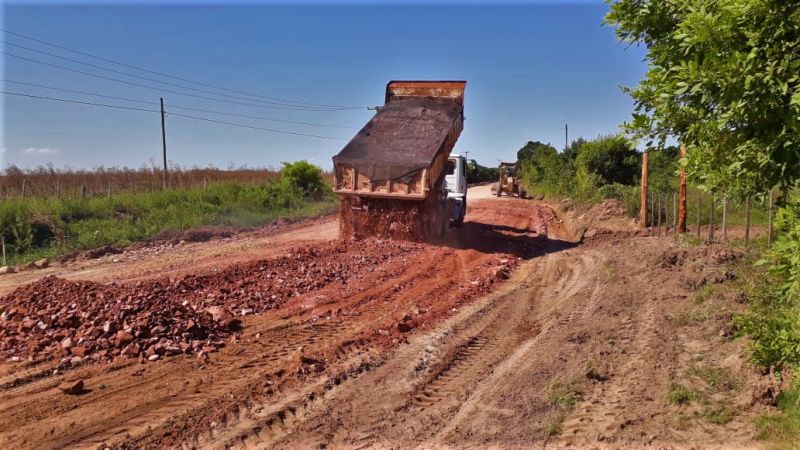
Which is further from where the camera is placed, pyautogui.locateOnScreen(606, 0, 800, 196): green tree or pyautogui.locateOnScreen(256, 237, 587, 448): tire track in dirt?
pyautogui.locateOnScreen(256, 237, 587, 448): tire track in dirt

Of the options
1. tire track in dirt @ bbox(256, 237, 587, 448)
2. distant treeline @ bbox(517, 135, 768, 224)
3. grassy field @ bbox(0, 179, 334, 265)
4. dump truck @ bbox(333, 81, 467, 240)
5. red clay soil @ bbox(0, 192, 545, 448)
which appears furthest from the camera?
distant treeline @ bbox(517, 135, 768, 224)

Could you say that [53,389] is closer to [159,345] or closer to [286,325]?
[159,345]

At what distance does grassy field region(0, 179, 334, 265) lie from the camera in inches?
645

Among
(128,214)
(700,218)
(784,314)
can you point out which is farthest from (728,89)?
(128,214)

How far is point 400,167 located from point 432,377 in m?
8.64

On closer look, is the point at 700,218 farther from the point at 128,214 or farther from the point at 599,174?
the point at 128,214

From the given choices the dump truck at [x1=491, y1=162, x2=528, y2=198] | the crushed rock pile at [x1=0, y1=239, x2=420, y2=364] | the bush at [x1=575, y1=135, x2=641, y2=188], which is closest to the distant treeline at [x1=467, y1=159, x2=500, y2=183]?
the dump truck at [x1=491, y1=162, x2=528, y2=198]

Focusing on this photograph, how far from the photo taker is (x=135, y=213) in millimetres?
20891

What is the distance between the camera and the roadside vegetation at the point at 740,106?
3791mm

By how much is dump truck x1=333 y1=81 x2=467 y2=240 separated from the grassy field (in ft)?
22.1

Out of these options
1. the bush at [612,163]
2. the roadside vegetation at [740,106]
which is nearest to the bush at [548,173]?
the bush at [612,163]

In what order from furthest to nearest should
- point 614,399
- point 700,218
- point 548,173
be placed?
1. point 548,173
2. point 700,218
3. point 614,399

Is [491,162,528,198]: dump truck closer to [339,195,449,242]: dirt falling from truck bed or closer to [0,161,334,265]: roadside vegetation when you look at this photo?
[0,161,334,265]: roadside vegetation

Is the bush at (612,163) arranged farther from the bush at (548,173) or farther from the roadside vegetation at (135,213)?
the roadside vegetation at (135,213)
